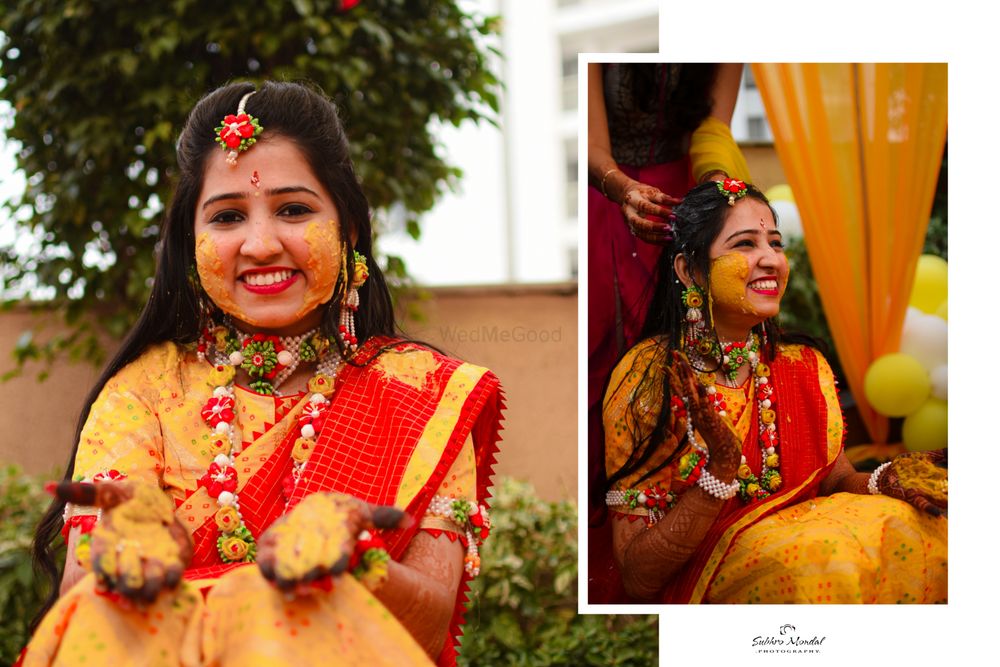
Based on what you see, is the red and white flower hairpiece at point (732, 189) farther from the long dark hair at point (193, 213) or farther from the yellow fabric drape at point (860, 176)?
the long dark hair at point (193, 213)

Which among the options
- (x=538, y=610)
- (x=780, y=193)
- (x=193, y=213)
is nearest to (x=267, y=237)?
(x=193, y=213)

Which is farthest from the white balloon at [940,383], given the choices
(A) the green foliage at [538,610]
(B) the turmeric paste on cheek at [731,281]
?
(A) the green foliage at [538,610]

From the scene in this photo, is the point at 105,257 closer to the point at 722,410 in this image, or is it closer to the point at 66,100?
the point at 66,100

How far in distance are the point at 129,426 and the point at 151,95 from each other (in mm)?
1848

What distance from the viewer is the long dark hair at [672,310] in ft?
9.25

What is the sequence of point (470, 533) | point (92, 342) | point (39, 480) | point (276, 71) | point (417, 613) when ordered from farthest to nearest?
point (39, 480) < point (92, 342) < point (276, 71) < point (470, 533) < point (417, 613)

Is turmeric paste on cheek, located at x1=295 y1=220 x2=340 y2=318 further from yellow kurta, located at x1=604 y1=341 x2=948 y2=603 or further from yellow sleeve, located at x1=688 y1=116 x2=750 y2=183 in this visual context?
yellow sleeve, located at x1=688 y1=116 x2=750 y2=183

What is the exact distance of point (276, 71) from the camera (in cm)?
394

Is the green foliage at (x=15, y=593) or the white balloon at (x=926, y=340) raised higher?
the white balloon at (x=926, y=340)

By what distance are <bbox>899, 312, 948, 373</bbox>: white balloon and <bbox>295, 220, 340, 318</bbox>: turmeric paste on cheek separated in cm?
167

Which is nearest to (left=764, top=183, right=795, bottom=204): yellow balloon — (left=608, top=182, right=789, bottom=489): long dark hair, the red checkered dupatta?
(left=608, top=182, right=789, bottom=489): long dark hair

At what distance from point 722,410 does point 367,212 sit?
1064mm

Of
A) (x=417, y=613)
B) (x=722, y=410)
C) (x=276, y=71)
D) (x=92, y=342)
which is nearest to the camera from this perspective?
(x=417, y=613)

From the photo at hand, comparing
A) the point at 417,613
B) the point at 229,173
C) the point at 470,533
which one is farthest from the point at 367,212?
the point at 417,613
